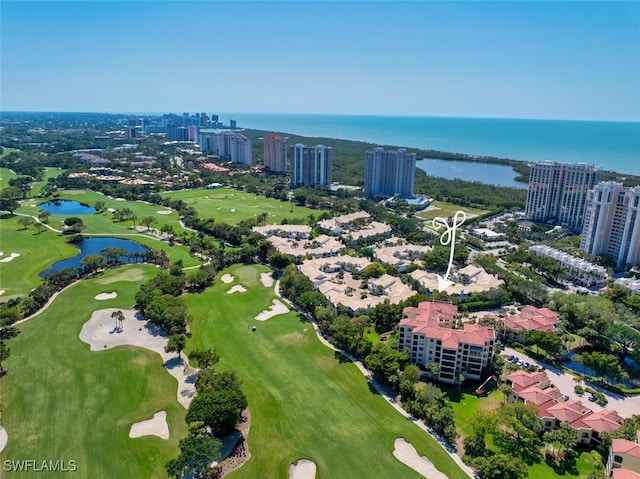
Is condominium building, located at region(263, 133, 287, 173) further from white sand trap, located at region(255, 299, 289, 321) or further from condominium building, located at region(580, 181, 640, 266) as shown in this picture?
white sand trap, located at region(255, 299, 289, 321)

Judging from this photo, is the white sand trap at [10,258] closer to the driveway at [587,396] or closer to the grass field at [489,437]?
the grass field at [489,437]

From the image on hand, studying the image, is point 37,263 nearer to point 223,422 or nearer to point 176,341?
point 176,341

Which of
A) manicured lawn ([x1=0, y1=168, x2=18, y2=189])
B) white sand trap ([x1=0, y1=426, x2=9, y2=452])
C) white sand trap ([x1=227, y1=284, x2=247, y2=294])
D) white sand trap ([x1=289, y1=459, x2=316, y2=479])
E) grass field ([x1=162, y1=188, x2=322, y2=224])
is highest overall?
manicured lawn ([x1=0, y1=168, x2=18, y2=189])

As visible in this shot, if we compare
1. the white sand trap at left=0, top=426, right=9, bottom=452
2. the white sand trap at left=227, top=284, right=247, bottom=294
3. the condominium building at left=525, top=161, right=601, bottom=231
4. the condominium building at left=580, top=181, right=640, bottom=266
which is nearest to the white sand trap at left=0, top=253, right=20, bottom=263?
the white sand trap at left=227, top=284, right=247, bottom=294

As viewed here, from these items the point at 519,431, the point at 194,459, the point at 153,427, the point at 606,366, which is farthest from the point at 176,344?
the point at 606,366

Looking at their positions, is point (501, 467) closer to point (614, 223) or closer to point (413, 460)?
point (413, 460)

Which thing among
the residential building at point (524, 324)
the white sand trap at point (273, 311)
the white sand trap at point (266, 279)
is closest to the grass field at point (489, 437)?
the residential building at point (524, 324)
